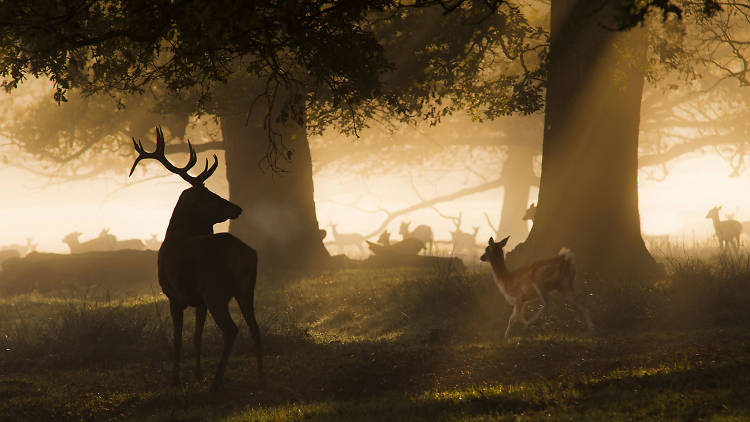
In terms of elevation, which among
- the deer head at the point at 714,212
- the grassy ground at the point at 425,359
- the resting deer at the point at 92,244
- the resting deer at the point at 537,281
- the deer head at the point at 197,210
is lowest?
the grassy ground at the point at 425,359

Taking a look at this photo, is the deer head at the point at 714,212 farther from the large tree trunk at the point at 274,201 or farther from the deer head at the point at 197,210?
the deer head at the point at 197,210

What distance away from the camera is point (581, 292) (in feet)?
46.1

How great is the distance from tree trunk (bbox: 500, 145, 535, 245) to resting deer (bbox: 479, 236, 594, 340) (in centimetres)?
3103

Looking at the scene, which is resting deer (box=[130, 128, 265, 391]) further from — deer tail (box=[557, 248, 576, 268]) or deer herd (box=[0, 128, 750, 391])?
deer tail (box=[557, 248, 576, 268])

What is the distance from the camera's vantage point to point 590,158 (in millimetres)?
15422

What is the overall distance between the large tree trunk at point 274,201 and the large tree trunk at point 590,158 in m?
7.87

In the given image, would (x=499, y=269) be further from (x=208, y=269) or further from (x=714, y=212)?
(x=714, y=212)

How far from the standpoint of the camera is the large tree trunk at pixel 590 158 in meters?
15.3

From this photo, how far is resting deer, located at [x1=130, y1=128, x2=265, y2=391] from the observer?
9.30m

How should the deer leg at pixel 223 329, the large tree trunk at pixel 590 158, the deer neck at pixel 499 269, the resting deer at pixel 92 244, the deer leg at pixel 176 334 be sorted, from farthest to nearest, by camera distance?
1. the resting deer at pixel 92 244
2. the large tree trunk at pixel 590 158
3. the deer neck at pixel 499 269
4. the deer leg at pixel 176 334
5. the deer leg at pixel 223 329

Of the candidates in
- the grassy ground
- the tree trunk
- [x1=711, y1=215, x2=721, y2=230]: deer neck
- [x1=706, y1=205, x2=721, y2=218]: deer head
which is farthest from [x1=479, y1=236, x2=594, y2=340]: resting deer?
the tree trunk

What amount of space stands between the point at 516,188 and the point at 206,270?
36097mm

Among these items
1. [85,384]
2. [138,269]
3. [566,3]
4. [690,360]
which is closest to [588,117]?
[566,3]

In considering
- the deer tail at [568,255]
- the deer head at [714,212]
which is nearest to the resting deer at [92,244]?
the deer head at [714,212]
